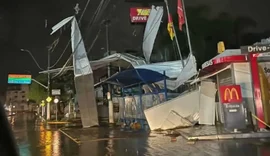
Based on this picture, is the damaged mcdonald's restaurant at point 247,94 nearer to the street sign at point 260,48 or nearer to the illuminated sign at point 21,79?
the street sign at point 260,48

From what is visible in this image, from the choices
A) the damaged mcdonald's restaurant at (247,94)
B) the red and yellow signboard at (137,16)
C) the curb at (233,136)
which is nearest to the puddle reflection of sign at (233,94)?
the damaged mcdonald's restaurant at (247,94)

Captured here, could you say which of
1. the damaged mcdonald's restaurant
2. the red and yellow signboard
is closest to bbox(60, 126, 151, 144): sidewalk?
the damaged mcdonald's restaurant

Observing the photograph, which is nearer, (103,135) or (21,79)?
(103,135)

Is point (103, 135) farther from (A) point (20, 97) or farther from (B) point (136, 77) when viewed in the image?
(A) point (20, 97)

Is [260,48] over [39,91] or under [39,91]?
under

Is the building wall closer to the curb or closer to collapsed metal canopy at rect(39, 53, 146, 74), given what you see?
collapsed metal canopy at rect(39, 53, 146, 74)

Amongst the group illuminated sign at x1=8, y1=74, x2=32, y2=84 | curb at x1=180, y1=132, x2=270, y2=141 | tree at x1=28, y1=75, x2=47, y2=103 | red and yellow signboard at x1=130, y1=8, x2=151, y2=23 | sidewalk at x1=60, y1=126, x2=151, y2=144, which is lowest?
sidewalk at x1=60, y1=126, x2=151, y2=144

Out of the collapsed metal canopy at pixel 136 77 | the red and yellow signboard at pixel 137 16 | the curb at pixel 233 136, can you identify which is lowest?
the curb at pixel 233 136

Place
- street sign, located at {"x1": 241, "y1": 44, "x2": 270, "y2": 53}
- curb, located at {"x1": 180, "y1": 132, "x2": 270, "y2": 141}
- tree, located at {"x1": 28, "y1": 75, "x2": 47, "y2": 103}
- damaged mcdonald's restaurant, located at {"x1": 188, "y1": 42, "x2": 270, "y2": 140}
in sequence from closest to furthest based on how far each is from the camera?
curb, located at {"x1": 180, "y1": 132, "x2": 270, "y2": 141} < damaged mcdonald's restaurant, located at {"x1": 188, "y1": 42, "x2": 270, "y2": 140} < street sign, located at {"x1": 241, "y1": 44, "x2": 270, "y2": 53} < tree, located at {"x1": 28, "y1": 75, "x2": 47, "y2": 103}

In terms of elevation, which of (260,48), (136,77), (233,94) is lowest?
(233,94)

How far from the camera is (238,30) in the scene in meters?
33.9

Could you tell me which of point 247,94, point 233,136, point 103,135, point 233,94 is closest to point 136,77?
point 103,135

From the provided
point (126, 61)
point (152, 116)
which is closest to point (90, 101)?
point (126, 61)

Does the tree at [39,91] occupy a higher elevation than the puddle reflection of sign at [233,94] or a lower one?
higher
